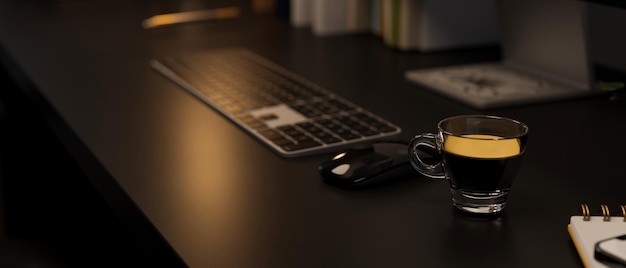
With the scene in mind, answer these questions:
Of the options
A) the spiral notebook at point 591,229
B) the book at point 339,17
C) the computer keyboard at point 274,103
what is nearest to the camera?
the spiral notebook at point 591,229

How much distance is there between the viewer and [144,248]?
920 mm

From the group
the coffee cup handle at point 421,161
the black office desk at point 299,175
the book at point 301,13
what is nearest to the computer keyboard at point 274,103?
the black office desk at point 299,175

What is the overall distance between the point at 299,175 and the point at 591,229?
341 millimetres

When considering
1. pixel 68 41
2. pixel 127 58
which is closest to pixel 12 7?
pixel 68 41

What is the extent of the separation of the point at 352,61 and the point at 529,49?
341 millimetres

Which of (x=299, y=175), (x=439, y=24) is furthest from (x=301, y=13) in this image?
(x=299, y=175)

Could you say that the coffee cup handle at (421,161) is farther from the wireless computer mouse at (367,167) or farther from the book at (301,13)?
the book at (301,13)

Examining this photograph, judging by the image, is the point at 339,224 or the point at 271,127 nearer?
the point at 339,224

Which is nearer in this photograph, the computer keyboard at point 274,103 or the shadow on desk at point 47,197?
the computer keyboard at point 274,103

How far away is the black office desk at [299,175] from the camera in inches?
32.3

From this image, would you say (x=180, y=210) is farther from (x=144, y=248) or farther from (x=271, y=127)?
(x=271, y=127)

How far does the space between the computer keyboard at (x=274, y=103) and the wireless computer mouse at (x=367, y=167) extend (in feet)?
0.36

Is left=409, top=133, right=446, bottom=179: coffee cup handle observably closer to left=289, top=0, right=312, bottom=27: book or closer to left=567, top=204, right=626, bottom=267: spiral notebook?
left=567, top=204, right=626, bottom=267: spiral notebook

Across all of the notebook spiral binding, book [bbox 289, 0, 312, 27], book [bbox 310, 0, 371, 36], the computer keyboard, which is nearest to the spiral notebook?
the notebook spiral binding
